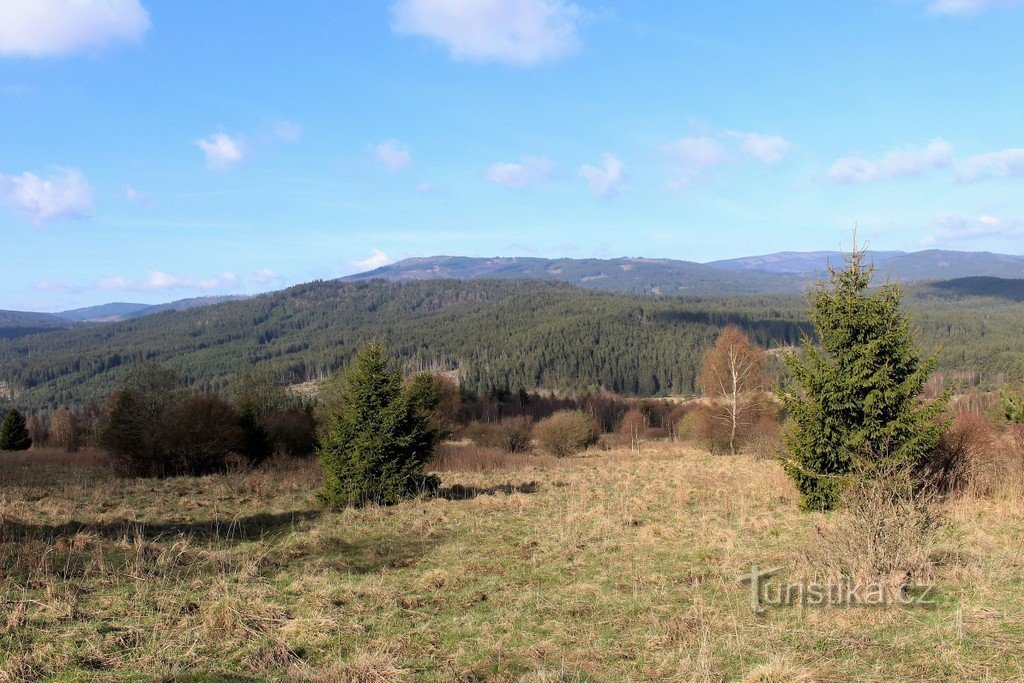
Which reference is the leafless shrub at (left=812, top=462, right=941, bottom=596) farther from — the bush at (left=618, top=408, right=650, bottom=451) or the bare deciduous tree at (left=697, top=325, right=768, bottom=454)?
the bush at (left=618, top=408, right=650, bottom=451)

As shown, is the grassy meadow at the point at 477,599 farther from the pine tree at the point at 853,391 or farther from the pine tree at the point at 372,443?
the pine tree at the point at 372,443

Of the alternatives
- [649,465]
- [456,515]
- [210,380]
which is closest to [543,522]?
[456,515]

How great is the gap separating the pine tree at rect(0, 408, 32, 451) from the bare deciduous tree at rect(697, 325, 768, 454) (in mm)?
50256

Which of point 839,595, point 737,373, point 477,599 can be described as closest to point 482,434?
point 737,373

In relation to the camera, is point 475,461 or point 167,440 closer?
point 167,440

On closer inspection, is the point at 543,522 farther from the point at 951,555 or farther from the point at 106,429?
the point at 106,429

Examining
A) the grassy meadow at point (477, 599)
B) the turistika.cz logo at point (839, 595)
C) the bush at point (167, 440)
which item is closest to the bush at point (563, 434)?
the bush at point (167, 440)

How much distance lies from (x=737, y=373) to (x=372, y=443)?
2552cm

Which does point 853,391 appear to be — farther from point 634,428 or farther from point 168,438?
point 634,428

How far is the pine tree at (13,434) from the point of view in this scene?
153 feet

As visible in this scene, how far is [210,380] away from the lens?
563 ft

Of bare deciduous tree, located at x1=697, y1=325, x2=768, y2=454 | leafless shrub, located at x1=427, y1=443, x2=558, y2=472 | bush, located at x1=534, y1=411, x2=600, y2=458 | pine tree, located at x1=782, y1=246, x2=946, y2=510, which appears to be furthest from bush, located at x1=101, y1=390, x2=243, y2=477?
bare deciduous tree, located at x1=697, y1=325, x2=768, y2=454

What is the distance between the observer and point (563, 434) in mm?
37125

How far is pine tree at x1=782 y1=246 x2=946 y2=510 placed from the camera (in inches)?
459
